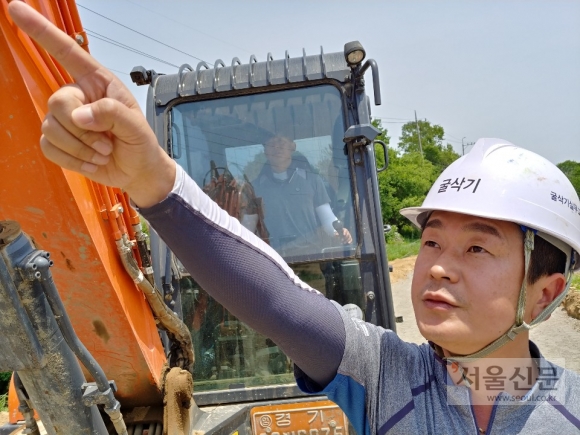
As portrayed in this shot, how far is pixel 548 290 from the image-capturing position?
1437 millimetres

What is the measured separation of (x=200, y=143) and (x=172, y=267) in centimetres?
72

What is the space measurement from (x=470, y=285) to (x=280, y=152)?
1.95 m

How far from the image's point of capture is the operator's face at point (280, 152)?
3125 mm

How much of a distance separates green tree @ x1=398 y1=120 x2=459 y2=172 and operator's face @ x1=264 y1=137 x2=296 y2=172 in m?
43.0

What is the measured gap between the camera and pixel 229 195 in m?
3.14

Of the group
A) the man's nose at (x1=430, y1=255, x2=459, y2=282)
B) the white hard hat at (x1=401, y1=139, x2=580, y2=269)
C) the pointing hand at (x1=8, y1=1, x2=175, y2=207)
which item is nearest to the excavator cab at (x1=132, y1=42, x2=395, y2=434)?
the white hard hat at (x1=401, y1=139, x2=580, y2=269)

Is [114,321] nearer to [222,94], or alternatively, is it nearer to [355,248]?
[355,248]

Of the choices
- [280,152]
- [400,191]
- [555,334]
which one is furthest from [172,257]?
[400,191]

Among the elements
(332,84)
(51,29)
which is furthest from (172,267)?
(51,29)

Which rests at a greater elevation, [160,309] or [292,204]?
[292,204]

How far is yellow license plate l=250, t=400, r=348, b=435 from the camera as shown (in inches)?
108

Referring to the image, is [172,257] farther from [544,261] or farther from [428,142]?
[428,142]

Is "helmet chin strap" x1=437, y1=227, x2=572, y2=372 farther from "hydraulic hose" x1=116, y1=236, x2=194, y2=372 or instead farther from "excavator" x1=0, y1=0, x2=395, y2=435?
"hydraulic hose" x1=116, y1=236, x2=194, y2=372

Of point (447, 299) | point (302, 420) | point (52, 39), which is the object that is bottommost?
point (302, 420)
